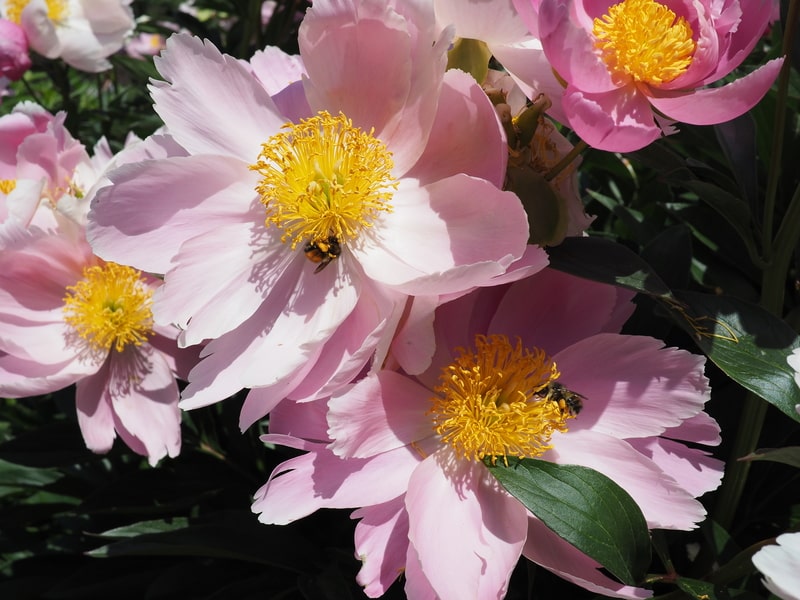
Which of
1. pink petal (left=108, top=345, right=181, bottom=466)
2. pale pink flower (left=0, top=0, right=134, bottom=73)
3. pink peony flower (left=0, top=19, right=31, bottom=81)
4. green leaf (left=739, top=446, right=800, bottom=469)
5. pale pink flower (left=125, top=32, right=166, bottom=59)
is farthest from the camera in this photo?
pale pink flower (left=125, top=32, right=166, bottom=59)

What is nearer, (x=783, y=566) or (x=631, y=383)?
(x=783, y=566)

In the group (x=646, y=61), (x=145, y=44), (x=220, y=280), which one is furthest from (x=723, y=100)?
(x=145, y=44)

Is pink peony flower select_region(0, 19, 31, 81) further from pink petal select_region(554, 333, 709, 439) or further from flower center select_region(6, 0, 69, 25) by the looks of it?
pink petal select_region(554, 333, 709, 439)

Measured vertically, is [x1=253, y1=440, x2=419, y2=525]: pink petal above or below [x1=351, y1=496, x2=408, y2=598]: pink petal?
above

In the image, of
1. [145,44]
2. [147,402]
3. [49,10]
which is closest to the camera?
[147,402]

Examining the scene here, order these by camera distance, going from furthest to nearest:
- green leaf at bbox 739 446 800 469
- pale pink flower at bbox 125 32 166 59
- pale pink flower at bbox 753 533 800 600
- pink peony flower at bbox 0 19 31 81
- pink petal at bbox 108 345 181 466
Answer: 1. pale pink flower at bbox 125 32 166 59
2. pink peony flower at bbox 0 19 31 81
3. pink petal at bbox 108 345 181 466
4. green leaf at bbox 739 446 800 469
5. pale pink flower at bbox 753 533 800 600

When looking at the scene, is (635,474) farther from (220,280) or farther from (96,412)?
(96,412)

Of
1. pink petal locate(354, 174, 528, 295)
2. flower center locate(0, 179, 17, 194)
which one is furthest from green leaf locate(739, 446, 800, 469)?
flower center locate(0, 179, 17, 194)

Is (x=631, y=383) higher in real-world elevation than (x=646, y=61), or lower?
lower
